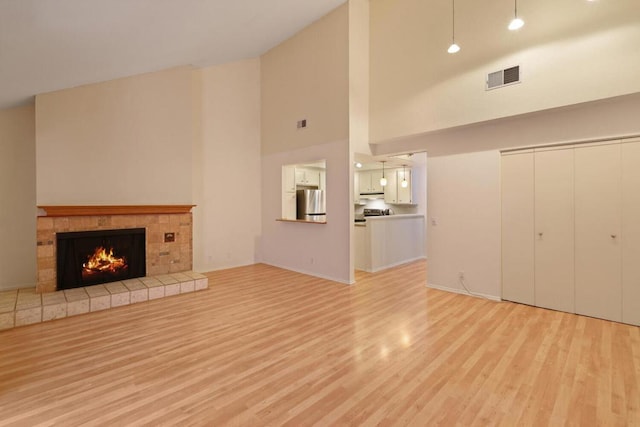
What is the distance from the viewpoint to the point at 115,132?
4.59 m

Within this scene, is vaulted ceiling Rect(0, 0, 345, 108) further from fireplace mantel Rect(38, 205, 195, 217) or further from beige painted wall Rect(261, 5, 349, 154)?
fireplace mantel Rect(38, 205, 195, 217)

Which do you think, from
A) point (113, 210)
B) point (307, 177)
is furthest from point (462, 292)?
point (113, 210)

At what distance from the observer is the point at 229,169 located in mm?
6191

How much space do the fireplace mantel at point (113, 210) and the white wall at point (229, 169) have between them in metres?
0.69

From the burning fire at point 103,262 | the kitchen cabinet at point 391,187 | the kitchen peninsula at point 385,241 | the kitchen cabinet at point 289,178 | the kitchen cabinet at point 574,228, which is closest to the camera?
the kitchen cabinet at point 574,228

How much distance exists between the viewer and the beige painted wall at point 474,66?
3105 millimetres

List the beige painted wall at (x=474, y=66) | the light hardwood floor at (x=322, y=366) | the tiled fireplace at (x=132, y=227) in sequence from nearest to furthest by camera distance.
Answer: the light hardwood floor at (x=322, y=366)
the beige painted wall at (x=474, y=66)
the tiled fireplace at (x=132, y=227)

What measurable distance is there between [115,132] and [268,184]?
2896mm

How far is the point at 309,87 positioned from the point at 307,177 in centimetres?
229

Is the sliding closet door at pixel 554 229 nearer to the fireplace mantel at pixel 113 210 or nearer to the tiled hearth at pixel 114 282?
the tiled hearth at pixel 114 282

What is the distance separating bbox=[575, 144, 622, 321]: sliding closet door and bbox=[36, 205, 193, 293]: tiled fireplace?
5739 mm

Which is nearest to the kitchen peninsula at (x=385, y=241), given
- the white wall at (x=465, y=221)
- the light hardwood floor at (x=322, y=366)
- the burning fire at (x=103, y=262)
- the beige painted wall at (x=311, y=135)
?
the beige painted wall at (x=311, y=135)

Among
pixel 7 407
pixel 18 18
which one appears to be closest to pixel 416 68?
pixel 18 18

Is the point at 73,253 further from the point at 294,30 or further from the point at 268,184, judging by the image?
the point at 294,30
